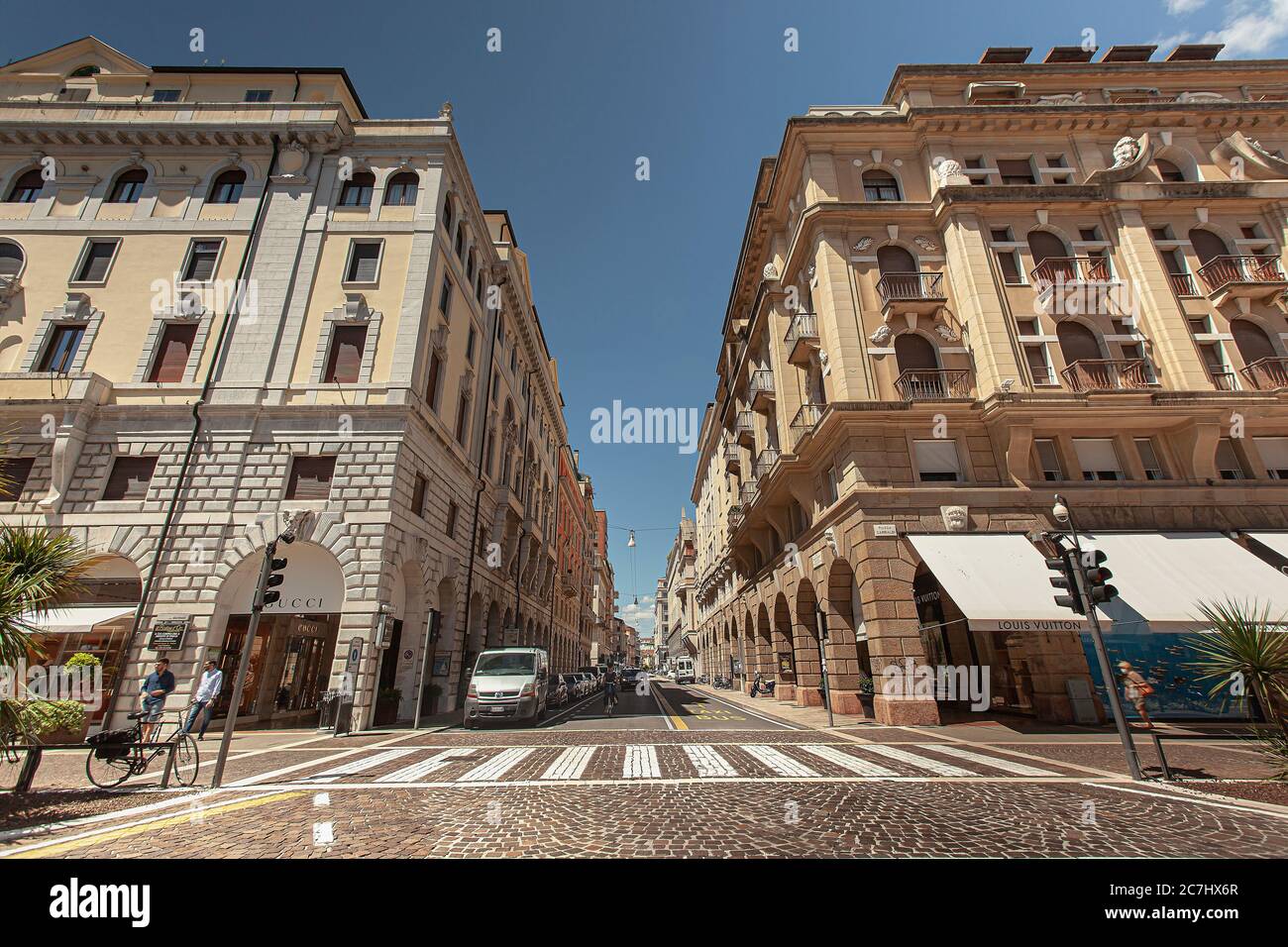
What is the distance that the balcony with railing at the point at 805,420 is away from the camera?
750 inches

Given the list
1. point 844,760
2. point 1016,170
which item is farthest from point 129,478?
point 1016,170

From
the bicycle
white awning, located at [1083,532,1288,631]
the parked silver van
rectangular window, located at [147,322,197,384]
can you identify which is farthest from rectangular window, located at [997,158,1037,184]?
rectangular window, located at [147,322,197,384]

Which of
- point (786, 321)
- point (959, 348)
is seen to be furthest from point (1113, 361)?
point (786, 321)

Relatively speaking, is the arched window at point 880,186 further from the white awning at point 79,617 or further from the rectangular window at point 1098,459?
the white awning at point 79,617

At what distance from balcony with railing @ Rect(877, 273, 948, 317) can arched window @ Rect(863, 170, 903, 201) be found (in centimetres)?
411

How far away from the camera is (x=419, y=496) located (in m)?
18.7

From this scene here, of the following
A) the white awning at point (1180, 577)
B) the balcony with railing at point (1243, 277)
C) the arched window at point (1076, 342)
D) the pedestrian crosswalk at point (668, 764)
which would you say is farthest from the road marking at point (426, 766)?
the balcony with railing at point (1243, 277)

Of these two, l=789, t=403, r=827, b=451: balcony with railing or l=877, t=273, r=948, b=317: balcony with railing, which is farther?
l=789, t=403, r=827, b=451: balcony with railing

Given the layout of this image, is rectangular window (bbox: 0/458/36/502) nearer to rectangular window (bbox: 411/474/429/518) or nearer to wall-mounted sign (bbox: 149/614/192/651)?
wall-mounted sign (bbox: 149/614/192/651)

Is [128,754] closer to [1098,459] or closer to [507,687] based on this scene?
[507,687]

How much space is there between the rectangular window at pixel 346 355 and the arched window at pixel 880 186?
19.9 metres

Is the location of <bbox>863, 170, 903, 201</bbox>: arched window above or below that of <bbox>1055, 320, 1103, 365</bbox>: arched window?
above

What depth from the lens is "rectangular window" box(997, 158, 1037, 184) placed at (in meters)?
19.6

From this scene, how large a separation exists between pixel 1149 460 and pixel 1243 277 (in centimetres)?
768
